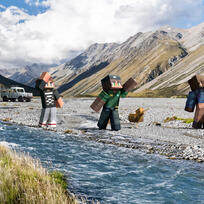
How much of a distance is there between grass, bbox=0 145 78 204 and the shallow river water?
698 mm

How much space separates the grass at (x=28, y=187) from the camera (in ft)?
13.2

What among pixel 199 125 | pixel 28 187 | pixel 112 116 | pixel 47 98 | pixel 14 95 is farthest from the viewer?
pixel 14 95

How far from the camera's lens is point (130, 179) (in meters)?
6.29

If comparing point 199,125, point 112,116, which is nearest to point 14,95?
point 112,116

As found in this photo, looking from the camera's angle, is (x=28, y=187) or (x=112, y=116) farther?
(x=112, y=116)

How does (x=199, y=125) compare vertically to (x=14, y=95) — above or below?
below

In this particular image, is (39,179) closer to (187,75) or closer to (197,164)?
(197,164)

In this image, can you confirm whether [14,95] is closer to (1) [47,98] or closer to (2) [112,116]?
(1) [47,98]

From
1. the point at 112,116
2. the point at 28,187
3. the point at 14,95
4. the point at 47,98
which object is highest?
the point at 14,95

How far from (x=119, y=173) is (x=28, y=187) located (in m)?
2.84

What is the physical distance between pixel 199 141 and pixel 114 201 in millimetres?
7283

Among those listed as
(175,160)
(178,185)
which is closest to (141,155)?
(175,160)

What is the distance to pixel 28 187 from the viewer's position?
15.0ft

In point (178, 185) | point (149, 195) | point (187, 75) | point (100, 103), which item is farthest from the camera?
point (187, 75)
